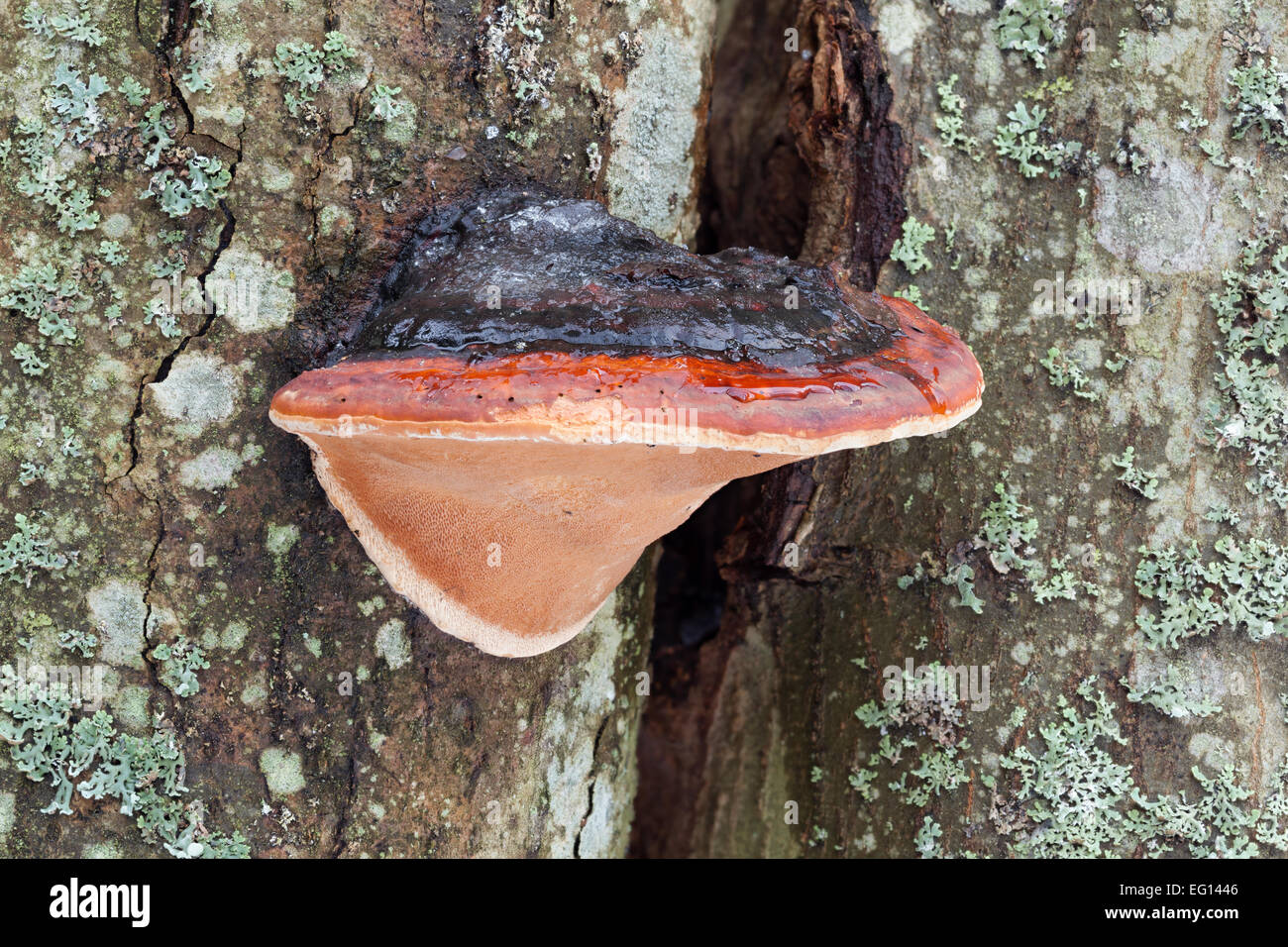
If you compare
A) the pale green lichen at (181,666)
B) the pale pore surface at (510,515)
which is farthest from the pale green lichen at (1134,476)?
the pale green lichen at (181,666)

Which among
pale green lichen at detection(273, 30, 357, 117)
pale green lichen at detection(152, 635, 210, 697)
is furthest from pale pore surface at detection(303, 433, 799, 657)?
pale green lichen at detection(273, 30, 357, 117)

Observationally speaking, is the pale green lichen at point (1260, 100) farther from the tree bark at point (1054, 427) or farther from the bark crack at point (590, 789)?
the bark crack at point (590, 789)

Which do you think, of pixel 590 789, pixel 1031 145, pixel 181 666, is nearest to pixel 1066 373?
pixel 1031 145

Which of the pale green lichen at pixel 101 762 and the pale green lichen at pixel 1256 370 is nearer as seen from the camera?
the pale green lichen at pixel 101 762

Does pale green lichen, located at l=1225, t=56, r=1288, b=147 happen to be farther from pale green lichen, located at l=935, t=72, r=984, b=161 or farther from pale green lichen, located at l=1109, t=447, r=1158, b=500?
pale green lichen, located at l=1109, t=447, r=1158, b=500

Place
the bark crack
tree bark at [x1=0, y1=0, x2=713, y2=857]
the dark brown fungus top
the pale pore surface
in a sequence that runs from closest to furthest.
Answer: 1. the dark brown fungus top
2. the pale pore surface
3. tree bark at [x1=0, y1=0, x2=713, y2=857]
4. the bark crack

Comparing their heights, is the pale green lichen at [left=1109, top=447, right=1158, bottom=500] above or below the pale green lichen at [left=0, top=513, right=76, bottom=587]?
above
